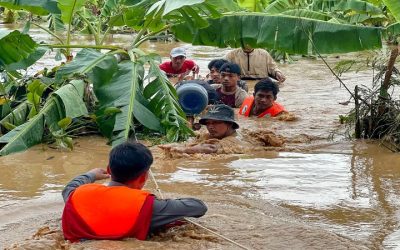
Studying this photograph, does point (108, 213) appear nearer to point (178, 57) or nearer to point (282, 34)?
point (282, 34)

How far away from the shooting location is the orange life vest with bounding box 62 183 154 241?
16.1 ft

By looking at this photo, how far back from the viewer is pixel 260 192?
284 inches

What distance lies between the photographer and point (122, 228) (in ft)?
16.1

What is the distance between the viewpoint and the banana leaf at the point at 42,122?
25.6 ft

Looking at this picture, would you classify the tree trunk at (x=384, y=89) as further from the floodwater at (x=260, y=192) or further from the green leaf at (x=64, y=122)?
the green leaf at (x=64, y=122)

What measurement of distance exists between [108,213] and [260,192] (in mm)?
2588

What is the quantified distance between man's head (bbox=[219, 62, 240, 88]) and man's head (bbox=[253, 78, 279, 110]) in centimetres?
60

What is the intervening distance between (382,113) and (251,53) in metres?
5.26

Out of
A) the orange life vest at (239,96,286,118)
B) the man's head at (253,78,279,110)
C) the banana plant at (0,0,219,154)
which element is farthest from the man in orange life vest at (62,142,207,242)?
the orange life vest at (239,96,286,118)

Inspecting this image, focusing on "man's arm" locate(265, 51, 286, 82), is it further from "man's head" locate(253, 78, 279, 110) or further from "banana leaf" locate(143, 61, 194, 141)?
"banana leaf" locate(143, 61, 194, 141)

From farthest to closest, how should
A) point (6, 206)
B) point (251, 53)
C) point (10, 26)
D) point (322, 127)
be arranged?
point (10, 26), point (251, 53), point (322, 127), point (6, 206)

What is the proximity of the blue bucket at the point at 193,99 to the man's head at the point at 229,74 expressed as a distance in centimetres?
100

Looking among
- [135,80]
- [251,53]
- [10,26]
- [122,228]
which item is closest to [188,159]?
[135,80]

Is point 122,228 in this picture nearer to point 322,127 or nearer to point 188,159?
point 188,159
